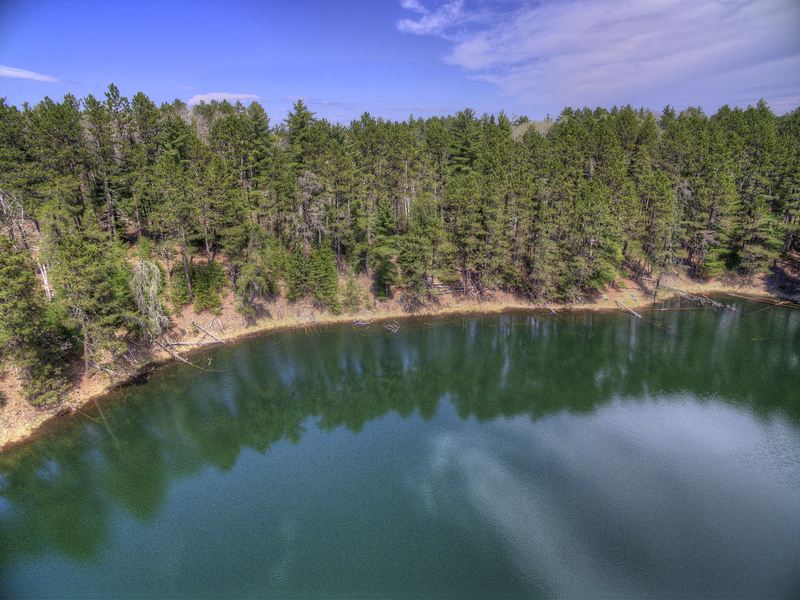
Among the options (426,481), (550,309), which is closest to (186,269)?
(426,481)

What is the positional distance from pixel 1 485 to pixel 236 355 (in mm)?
18129

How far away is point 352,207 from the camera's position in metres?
50.3

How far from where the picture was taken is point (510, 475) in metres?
23.7

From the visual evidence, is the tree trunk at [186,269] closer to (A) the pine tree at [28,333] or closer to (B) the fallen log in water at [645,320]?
(A) the pine tree at [28,333]

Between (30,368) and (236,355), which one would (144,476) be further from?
(236,355)

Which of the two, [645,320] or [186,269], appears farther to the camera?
[645,320]

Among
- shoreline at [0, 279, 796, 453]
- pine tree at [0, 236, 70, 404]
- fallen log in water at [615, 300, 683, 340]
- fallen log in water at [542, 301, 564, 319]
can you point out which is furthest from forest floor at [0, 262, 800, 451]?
pine tree at [0, 236, 70, 404]

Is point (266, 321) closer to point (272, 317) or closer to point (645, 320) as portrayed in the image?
point (272, 317)

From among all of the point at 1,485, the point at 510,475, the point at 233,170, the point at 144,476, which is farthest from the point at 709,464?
the point at 233,170

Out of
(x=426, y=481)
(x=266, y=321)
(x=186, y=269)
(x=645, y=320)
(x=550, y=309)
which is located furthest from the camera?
(x=550, y=309)

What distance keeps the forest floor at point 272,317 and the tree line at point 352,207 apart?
4.77 ft

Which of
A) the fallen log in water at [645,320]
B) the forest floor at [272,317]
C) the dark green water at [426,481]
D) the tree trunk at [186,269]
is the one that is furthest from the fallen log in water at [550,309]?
the tree trunk at [186,269]

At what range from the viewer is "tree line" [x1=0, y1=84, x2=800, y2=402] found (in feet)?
122

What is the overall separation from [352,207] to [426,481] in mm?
35936
